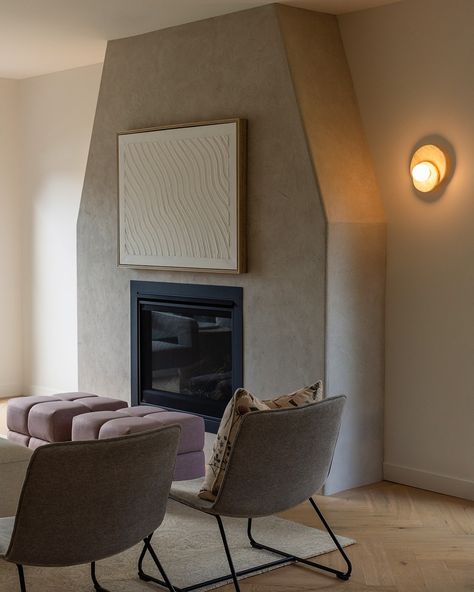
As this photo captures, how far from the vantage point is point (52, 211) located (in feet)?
25.2

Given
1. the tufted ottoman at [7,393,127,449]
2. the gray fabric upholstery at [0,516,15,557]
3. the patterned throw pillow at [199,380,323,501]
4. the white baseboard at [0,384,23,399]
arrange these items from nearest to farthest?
1. the gray fabric upholstery at [0,516,15,557]
2. the patterned throw pillow at [199,380,323,501]
3. the tufted ottoman at [7,393,127,449]
4. the white baseboard at [0,384,23,399]

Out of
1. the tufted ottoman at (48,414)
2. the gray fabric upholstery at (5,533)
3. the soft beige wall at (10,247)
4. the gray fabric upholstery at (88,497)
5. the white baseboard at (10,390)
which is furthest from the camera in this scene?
the white baseboard at (10,390)

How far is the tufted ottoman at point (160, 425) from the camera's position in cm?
Result: 510

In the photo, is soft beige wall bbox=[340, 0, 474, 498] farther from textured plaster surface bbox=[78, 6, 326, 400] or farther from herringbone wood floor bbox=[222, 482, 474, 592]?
textured plaster surface bbox=[78, 6, 326, 400]

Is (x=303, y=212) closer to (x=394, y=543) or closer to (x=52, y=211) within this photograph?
(x=394, y=543)

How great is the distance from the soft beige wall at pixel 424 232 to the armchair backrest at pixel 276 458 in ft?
4.84

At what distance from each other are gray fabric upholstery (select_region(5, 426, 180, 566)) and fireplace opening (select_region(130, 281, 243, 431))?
2320 millimetres

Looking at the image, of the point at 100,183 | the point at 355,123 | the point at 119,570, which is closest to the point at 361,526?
the point at 119,570

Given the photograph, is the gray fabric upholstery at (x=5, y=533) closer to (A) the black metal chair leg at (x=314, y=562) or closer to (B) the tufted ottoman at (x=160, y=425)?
(A) the black metal chair leg at (x=314, y=562)

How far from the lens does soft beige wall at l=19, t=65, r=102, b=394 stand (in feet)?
24.2

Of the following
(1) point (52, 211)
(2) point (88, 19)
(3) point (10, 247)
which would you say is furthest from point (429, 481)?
(3) point (10, 247)

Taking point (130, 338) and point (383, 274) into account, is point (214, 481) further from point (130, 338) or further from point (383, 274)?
A: point (130, 338)

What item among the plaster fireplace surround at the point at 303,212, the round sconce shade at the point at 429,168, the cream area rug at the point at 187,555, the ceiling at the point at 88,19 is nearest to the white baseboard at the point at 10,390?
the ceiling at the point at 88,19

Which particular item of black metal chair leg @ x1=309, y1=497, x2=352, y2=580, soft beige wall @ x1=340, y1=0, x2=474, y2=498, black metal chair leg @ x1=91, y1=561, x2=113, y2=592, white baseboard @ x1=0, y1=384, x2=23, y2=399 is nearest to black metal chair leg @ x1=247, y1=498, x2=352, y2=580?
black metal chair leg @ x1=309, y1=497, x2=352, y2=580
